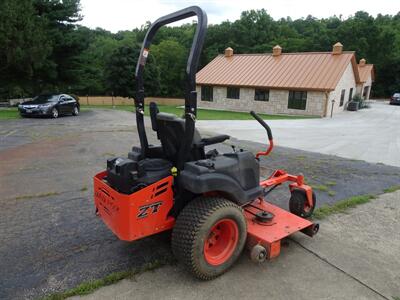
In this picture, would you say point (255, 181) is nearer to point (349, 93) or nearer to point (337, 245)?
point (337, 245)

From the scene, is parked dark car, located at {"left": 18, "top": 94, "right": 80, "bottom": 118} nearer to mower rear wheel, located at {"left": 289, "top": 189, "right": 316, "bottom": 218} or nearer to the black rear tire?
the black rear tire

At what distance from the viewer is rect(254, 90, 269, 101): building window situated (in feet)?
84.4

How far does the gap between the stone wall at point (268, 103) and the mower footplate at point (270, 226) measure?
20.7 meters

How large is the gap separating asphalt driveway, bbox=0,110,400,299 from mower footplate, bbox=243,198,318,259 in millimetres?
997

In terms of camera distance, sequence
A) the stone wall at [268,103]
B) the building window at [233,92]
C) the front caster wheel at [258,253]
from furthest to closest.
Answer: the building window at [233,92] < the stone wall at [268,103] < the front caster wheel at [258,253]

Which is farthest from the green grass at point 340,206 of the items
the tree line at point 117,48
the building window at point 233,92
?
the building window at point 233,92

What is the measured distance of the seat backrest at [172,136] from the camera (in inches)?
123

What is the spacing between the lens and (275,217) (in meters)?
3.81

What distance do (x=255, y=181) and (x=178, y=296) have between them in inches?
58.6

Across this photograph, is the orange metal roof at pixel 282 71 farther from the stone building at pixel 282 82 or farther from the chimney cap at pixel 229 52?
the chimney cap at pixel 229 52

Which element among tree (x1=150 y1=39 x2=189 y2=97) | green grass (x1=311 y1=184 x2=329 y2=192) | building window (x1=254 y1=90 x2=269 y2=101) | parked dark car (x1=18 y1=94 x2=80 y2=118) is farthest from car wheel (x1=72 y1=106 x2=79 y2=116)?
tree (x1=150 y1=39 x2=189 y2=97)

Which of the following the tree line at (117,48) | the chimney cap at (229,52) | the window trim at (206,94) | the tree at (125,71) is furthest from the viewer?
Result: the tree at (125,71)

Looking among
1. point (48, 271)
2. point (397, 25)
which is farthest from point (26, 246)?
point (397, 25)

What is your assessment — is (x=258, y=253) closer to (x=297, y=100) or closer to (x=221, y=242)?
(x=221, y=242)
